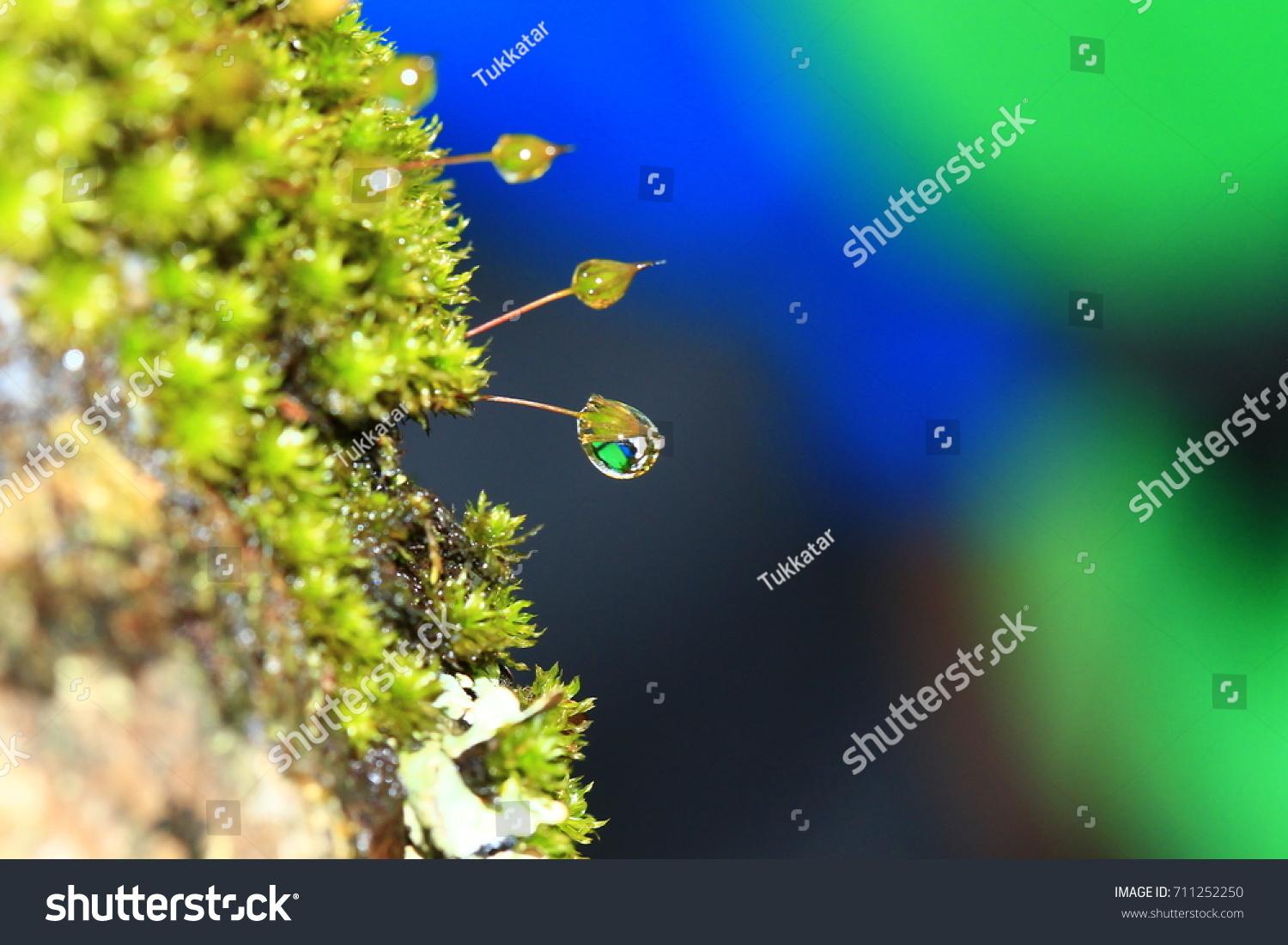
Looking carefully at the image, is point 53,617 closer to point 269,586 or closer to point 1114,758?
point 269,586

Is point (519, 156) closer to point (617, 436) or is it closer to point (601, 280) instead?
point (601, 280)

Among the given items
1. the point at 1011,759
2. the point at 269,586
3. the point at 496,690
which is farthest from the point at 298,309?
the point at 1011,759

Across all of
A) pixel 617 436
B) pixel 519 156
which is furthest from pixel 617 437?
pixel 519 156

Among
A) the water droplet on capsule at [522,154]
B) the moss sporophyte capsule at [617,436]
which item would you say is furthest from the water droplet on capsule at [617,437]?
the water droplet on capsule at [522,154]

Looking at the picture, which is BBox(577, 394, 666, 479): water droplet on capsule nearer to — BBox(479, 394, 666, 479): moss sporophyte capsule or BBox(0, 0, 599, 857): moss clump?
BBox(479, 394, 666, 479): moss sporophyte capsule

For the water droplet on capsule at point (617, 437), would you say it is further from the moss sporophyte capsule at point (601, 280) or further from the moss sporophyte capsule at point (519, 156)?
the moss sporophyte capsule at point (519, 156)

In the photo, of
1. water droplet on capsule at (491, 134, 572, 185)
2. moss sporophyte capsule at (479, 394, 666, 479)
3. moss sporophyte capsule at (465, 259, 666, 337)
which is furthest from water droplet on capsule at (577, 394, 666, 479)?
water droplet on capsule at (491, 134, 572, 185)
